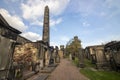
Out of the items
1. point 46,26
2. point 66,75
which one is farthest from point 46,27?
point 66,75

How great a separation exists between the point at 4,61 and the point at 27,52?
21.5 ft

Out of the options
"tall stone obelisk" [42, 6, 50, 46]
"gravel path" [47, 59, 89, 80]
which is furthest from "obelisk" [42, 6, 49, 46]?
"gravel path" [47, 59, 89, 80]

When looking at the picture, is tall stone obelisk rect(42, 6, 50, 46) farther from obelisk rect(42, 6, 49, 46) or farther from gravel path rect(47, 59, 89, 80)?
gravel path rect(47, 59, 89, 80)

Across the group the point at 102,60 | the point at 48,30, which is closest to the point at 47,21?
the point at 48,30

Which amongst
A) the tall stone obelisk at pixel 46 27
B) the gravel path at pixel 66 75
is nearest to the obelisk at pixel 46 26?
the tall stone obelisk at pixel 46 27

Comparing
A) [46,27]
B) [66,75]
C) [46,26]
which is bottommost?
[66,75]

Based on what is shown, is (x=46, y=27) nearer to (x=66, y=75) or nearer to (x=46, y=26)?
(x=46, y=26)

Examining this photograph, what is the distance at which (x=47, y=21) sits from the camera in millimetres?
32688

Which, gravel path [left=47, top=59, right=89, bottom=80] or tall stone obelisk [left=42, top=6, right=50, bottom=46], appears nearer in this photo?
gravel path [left=47, top=59, right=89, bottom=80]

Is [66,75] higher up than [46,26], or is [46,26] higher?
[46,26]

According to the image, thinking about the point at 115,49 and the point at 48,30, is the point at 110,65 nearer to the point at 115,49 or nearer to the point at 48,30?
the point at 115,49

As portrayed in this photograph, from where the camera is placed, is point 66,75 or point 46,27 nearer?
point 66,75

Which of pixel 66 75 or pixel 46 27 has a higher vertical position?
pixel 46 27

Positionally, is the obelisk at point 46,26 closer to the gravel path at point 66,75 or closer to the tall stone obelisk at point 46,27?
the tall stone obelisk at point 46,27
